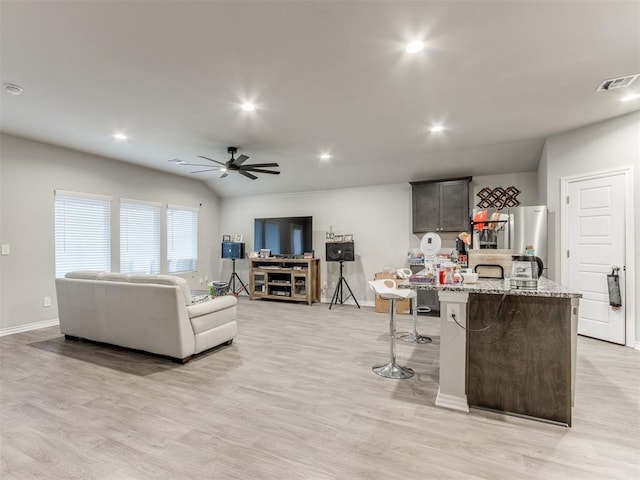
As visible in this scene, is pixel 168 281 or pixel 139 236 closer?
pixel 168 281

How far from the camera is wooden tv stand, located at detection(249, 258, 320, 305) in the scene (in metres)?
6.44

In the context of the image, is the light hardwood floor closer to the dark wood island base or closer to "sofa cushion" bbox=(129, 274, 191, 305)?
the dark wood island base

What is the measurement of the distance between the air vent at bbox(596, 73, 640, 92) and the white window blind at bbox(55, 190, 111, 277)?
6.95 m

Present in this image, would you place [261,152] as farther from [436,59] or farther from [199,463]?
[199,463]

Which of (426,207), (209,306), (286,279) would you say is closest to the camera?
(209,306)

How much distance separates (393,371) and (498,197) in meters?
4.15

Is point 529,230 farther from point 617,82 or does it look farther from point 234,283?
point 234,283

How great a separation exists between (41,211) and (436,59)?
18.3 ft

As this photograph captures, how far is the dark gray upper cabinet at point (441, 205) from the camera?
553 centimetres

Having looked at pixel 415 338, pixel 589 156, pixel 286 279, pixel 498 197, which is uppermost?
pixel 589 156

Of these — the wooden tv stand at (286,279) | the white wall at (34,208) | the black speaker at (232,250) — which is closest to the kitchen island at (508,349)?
the wooden tv stand at (286,279)

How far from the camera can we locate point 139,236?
19.8ft

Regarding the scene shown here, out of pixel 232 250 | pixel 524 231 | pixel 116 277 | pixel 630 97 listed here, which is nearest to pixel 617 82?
pixel 630 97

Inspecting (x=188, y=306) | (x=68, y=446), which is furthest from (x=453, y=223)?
(x=68, y=446)
